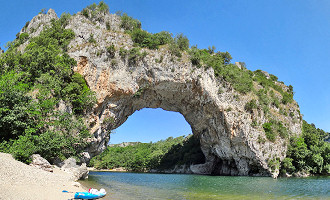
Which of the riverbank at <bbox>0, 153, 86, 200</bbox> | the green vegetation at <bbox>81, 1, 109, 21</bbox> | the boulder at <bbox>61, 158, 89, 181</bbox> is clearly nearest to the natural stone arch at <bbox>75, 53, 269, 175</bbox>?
the boulder at <bbox>61, 158, 89, 181</bbox>

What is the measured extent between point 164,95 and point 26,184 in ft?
75.7

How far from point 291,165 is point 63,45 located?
1467 inches

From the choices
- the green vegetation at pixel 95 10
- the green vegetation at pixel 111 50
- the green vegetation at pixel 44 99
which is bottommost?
the green vegetation at pixel 44 99

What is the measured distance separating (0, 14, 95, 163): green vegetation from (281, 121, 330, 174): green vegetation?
1260 inches

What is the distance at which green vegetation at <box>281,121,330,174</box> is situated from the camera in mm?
35250

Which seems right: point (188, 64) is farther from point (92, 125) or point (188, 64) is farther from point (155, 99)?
point (92, 125)

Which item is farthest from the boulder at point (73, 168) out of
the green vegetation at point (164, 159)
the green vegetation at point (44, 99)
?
the green vegetation at point (164, 159)

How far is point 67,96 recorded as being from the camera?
72.6 feet

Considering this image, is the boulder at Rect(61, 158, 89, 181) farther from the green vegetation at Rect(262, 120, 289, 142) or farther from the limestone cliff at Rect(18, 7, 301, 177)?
the green vegetation at Rect(262, 120, 289, 142)

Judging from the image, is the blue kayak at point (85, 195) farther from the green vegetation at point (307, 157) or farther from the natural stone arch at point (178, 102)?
the green vegetation at point (307, 157)

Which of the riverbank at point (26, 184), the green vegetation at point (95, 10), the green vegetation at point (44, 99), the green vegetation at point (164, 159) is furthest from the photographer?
the green vegetation at point (164, 159)

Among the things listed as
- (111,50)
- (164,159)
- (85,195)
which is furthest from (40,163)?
(164,159)

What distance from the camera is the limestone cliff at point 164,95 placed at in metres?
25.7

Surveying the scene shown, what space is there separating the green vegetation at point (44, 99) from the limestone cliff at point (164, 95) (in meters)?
1.63
